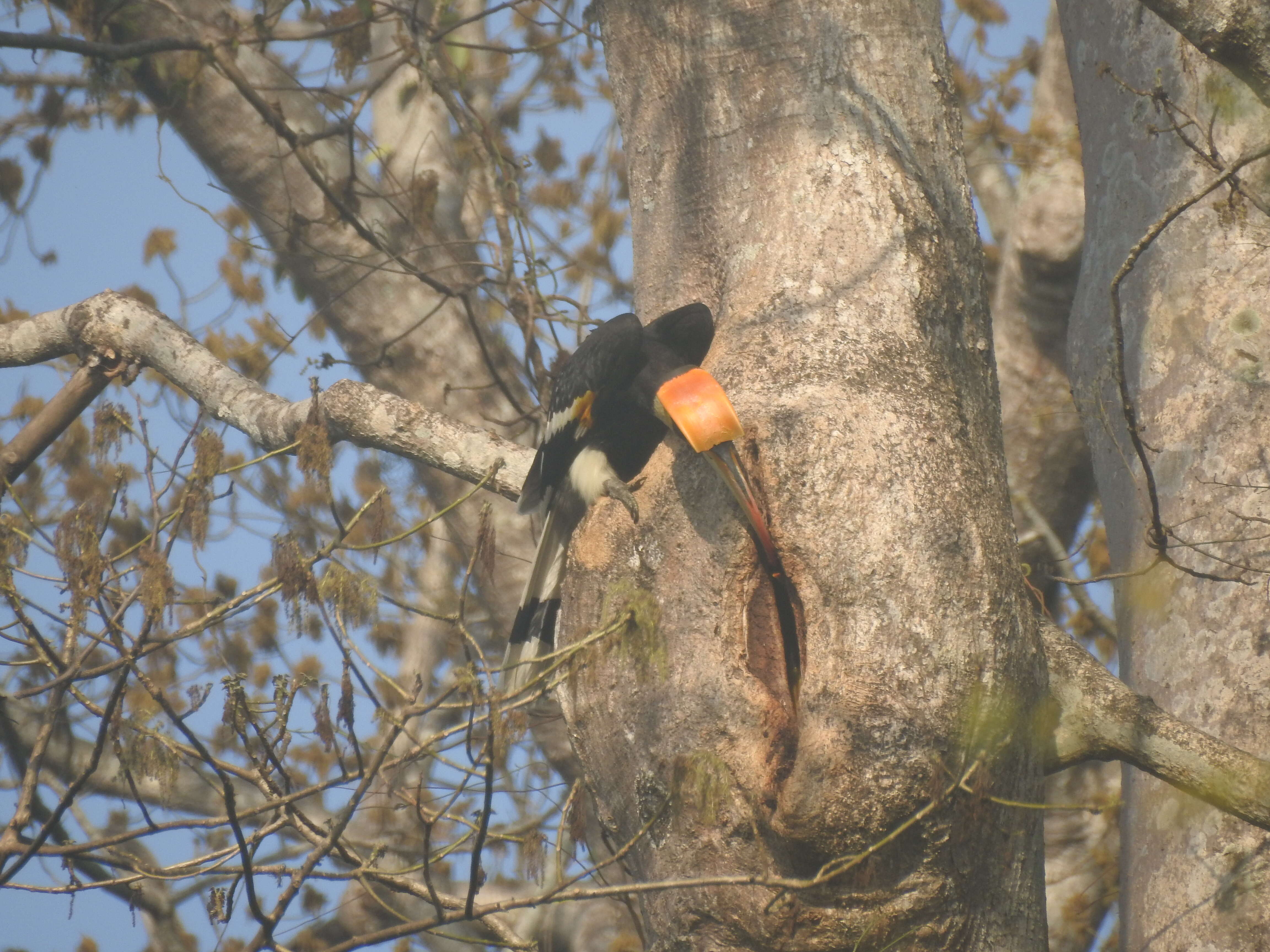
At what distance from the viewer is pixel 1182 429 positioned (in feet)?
8.13

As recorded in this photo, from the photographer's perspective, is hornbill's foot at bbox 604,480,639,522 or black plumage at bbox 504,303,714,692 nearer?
hornbill's foot at bbox 604,480,639,522

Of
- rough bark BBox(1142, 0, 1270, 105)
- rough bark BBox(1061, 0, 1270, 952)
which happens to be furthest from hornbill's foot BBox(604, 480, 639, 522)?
rough bark BBox(1142, 0, 1270, 105)

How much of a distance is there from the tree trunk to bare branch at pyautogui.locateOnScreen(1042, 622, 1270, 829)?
0.10 m

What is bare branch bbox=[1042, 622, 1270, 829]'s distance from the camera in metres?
1.80

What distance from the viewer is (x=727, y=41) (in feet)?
7.74

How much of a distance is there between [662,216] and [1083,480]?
3194 millimetres

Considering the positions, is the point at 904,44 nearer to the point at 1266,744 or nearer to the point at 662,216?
the point at 662,216

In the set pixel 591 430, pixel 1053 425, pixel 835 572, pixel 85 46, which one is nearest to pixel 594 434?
pixel 591 430

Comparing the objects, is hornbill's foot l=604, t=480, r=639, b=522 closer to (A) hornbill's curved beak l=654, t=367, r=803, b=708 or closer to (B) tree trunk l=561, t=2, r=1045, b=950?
(B) tree trunk l=561, t=2, r=1045, b=950

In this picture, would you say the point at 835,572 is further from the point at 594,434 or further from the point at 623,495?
the point at 594,434

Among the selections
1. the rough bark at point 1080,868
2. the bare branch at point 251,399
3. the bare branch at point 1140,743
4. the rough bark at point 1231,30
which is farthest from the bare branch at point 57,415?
the rough bark at point 1080,868

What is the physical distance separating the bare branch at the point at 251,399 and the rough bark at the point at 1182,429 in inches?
55.5

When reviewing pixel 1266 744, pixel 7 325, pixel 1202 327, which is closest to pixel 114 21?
pixel 7 325

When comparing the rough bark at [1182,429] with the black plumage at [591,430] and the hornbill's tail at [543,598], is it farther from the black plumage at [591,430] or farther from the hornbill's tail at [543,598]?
the hornbill's tail at [543,598]
